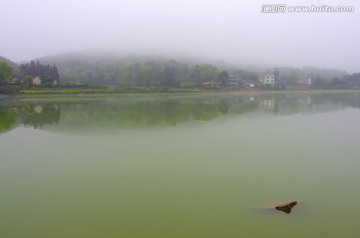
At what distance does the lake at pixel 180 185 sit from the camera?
5.33 m

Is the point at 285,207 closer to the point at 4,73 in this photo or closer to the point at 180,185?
the point at 180,185

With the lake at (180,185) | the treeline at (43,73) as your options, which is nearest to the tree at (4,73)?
the treeline at (43,73)

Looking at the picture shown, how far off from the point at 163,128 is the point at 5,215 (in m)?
9.54

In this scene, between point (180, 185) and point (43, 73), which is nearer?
point (180, 185)

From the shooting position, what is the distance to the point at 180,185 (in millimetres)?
7145

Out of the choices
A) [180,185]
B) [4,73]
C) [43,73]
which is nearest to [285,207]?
[180,185]

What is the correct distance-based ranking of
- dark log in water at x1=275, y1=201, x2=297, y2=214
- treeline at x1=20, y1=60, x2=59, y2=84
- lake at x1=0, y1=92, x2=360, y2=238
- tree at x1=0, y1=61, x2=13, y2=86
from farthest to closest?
treeline at x1=20, y1=60, x2=59, y2=84
tree at x1=0, y1=61, x2=13, y2=86
dark log in water at x1=275, y1=201, x2=297, y2=214
lake at x1=0, y1=92, x2=360, y2=238

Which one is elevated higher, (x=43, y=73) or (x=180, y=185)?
(x=43, y=73)

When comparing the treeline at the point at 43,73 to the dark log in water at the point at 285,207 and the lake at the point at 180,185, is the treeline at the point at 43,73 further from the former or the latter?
the dark log in water at the point at 285,207

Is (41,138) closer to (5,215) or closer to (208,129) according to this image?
(208,129)

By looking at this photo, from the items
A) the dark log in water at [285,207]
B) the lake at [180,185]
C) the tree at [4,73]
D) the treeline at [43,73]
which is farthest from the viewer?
Result: the treeline at [43,73]

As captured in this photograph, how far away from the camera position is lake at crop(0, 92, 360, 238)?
17.5 feet

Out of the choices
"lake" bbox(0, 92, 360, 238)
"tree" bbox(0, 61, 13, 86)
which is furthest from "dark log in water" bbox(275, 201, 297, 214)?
A: "tree" bbox(0, 61, 13, 86)

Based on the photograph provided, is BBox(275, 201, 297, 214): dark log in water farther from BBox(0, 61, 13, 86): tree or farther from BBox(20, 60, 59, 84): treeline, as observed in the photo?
BBox(20, 60, 59, 84): treeline
